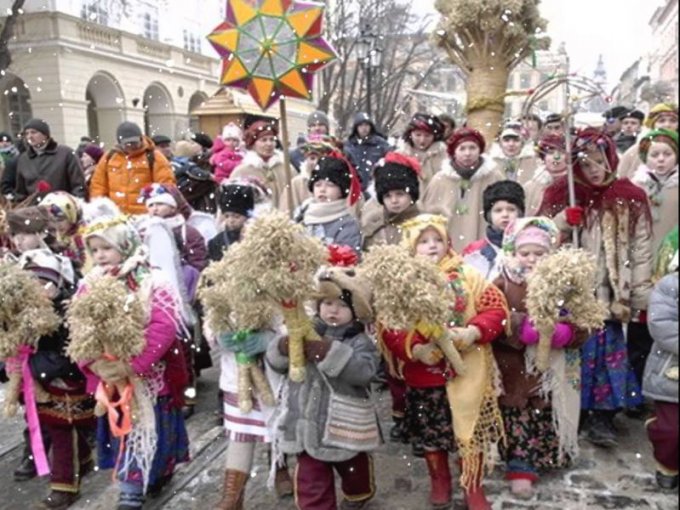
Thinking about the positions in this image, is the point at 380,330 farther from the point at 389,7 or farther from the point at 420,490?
the point at 389,7

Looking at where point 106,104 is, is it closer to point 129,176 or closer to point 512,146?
point 129,176

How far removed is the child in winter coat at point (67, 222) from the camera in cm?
474

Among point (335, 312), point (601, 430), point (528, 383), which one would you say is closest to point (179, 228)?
point (335, 312)

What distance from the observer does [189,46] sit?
28.0 metres

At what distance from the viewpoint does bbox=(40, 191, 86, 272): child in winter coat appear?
474 centimetres

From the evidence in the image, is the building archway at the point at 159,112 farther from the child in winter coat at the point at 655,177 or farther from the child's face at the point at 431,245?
the child's face at the point at 431,245

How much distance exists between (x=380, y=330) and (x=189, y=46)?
87.3 ft

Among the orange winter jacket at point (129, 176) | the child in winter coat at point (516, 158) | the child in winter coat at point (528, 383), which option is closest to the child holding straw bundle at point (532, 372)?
the child in winter coat at point (528, 383)

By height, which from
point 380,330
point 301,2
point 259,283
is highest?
point 301,2

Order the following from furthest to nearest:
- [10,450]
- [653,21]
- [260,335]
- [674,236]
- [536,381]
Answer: [10,450]
[536,381]
[260,335]
[653,21]
[674,236]

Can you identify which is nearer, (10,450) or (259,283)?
(259,283)

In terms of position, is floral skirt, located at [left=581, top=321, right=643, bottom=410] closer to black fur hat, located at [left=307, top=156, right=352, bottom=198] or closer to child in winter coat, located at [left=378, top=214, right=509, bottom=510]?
child in winter coat, located at [left=378, top=214, right=509, bottom=510]

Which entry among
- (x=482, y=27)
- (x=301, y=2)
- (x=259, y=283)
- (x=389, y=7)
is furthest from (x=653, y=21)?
(x=389, y=7)

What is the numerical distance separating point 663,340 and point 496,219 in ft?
5.84
